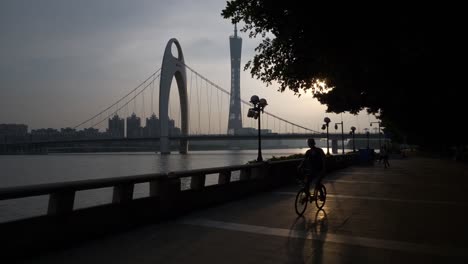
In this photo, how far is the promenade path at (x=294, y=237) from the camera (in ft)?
19.9

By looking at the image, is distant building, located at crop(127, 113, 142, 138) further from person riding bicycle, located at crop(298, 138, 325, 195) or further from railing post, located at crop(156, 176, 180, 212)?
railing post, located at crop(156, 176, 180, 212)

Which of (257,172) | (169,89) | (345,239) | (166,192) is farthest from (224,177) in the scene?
(169,89)

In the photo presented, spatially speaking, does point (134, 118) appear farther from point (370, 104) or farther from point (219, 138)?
point (370, 104)

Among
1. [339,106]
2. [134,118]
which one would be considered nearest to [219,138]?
[339,106]

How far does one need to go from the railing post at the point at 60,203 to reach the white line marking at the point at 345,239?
2513mm

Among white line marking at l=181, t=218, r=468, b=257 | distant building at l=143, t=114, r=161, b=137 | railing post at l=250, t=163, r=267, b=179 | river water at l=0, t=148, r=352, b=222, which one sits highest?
distant building at l=143, t=114, r=161, b=137

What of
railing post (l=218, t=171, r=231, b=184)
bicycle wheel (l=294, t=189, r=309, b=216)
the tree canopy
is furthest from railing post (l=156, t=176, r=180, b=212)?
the tree canopy

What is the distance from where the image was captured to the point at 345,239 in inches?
280

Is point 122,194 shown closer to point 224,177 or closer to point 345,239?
point 345,239

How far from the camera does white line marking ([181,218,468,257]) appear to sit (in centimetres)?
644

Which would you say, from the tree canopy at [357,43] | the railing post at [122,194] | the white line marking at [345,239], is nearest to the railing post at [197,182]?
the white line marking at [345,239]

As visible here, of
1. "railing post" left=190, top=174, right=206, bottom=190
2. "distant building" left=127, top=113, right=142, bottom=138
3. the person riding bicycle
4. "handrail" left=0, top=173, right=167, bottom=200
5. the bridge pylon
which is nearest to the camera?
"handrail" left=0, top=173, right=167, bottom=200

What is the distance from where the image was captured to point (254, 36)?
10.6 metres

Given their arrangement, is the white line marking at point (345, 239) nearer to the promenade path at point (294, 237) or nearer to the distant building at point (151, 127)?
the promenade path at point (294, 237)
